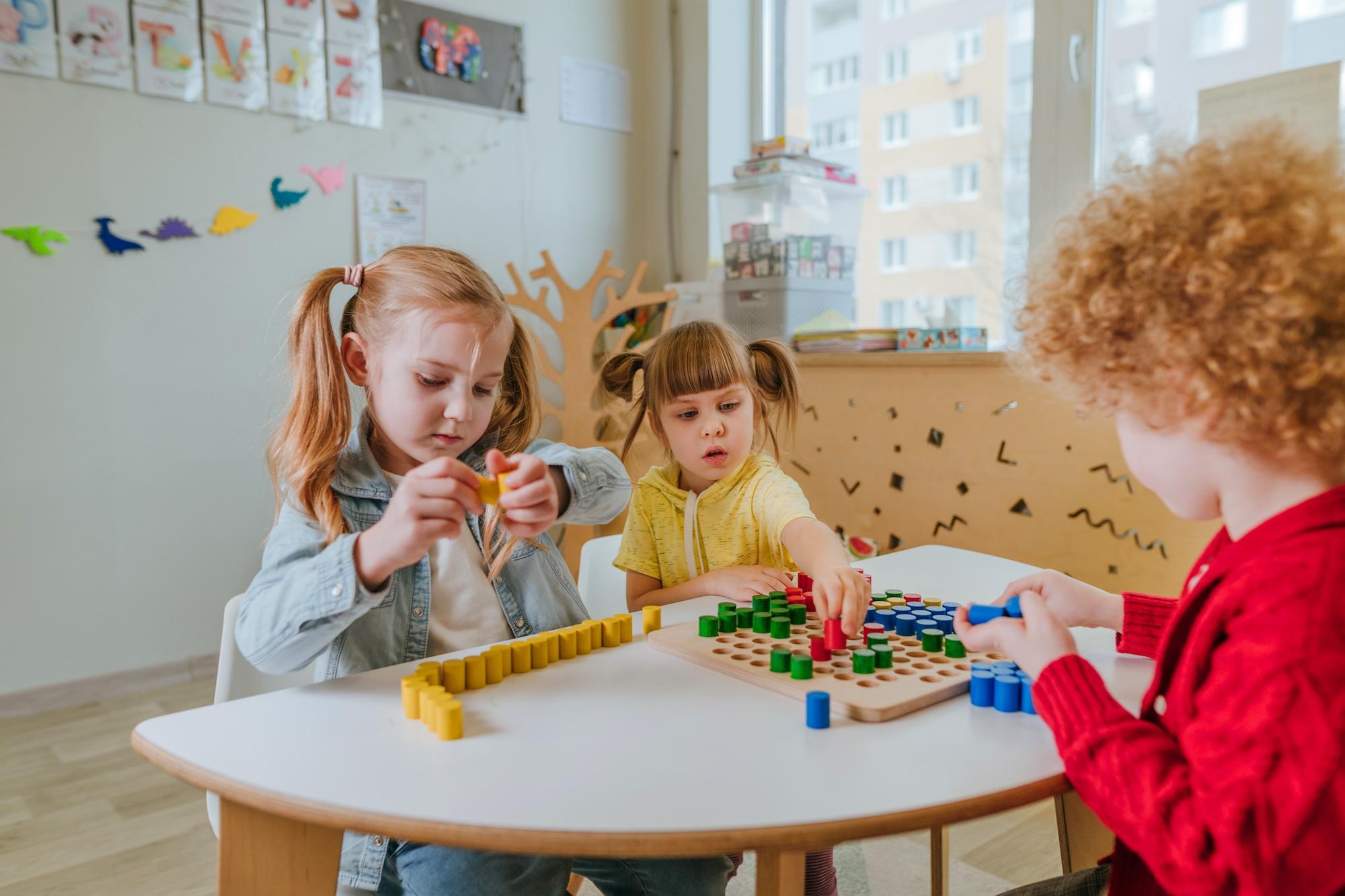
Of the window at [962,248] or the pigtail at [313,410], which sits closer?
the pigtail at [313,410]

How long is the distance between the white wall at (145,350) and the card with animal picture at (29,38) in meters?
0.04

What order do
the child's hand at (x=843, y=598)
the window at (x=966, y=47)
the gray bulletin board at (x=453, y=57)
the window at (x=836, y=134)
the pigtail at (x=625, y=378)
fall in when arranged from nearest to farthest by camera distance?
the child's hand at (x=843, y=598)
the pigtail at (x=625, y=378)
the window at (x=966, y=47)
the gray bulletin board at (x=453, y=57)
the window at (x=836, y=134)

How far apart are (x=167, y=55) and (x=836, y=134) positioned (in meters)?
1.99

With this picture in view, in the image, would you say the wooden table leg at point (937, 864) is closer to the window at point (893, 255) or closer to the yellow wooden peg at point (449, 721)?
the yellow wooden peg at point (449, 721)

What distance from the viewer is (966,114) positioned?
284 centimetres

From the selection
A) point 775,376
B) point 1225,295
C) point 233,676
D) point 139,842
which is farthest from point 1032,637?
point 139,842

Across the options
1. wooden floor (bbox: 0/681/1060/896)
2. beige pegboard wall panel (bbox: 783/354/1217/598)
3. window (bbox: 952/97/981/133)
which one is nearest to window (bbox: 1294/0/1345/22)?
window (bbox: 952/97/981/133)

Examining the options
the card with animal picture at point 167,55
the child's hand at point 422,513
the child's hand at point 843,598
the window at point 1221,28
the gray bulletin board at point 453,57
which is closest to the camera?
the child's hand at point 422,513

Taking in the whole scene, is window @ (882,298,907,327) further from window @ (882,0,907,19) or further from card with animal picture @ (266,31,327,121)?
card with animal picture @ (266,31,327,121)

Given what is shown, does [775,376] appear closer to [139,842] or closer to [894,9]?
[139,842]

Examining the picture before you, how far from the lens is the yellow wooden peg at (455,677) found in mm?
866

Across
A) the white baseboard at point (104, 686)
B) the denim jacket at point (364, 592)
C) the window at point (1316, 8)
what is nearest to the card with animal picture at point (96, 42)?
the white baseboard at point (104, 686)

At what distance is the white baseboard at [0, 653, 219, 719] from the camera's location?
2.43 m

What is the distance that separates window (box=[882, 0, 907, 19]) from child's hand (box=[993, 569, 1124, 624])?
2514mm
